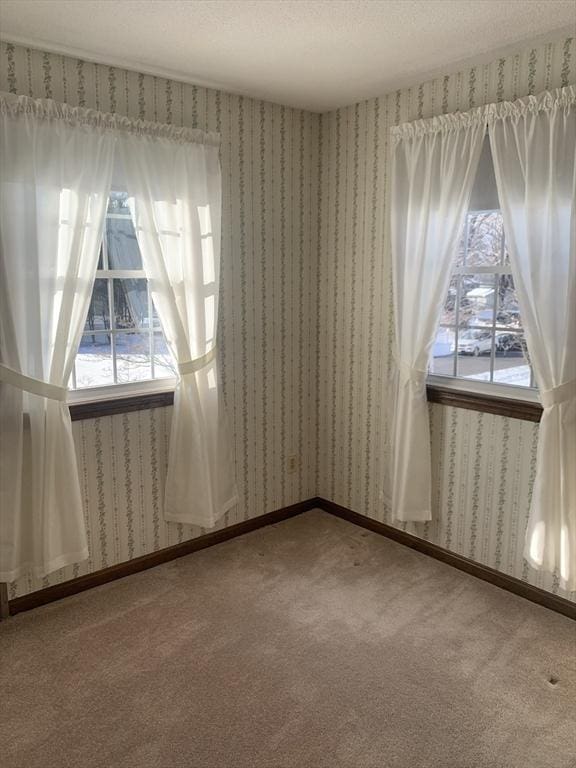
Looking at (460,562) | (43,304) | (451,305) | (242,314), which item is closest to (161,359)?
(242,314)

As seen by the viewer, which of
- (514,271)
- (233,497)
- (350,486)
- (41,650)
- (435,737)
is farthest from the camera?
(350,486)

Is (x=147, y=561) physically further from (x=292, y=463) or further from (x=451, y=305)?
(x=451, y=305)

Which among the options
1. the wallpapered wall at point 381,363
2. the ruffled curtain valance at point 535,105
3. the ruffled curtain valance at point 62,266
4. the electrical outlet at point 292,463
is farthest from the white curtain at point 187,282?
the ruffled curtain valance at point 535,105

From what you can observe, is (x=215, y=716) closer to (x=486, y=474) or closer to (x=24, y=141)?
(x=486, y=474)

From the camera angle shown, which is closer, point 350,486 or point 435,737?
point 435,737

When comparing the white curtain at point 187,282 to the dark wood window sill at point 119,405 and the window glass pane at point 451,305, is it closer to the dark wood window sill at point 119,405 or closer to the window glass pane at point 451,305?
the dark wood window sill at point 119,405

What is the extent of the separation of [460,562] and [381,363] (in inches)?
46.4

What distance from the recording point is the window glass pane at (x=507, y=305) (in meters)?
2.97

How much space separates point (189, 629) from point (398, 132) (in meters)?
2.67

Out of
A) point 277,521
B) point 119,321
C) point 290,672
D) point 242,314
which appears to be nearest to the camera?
point 290,672

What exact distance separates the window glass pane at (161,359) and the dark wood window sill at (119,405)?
13cm

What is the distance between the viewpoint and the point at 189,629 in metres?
2.73

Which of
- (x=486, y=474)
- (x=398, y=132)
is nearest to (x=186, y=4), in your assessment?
(x=398, y=132)

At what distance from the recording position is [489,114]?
110 inches
